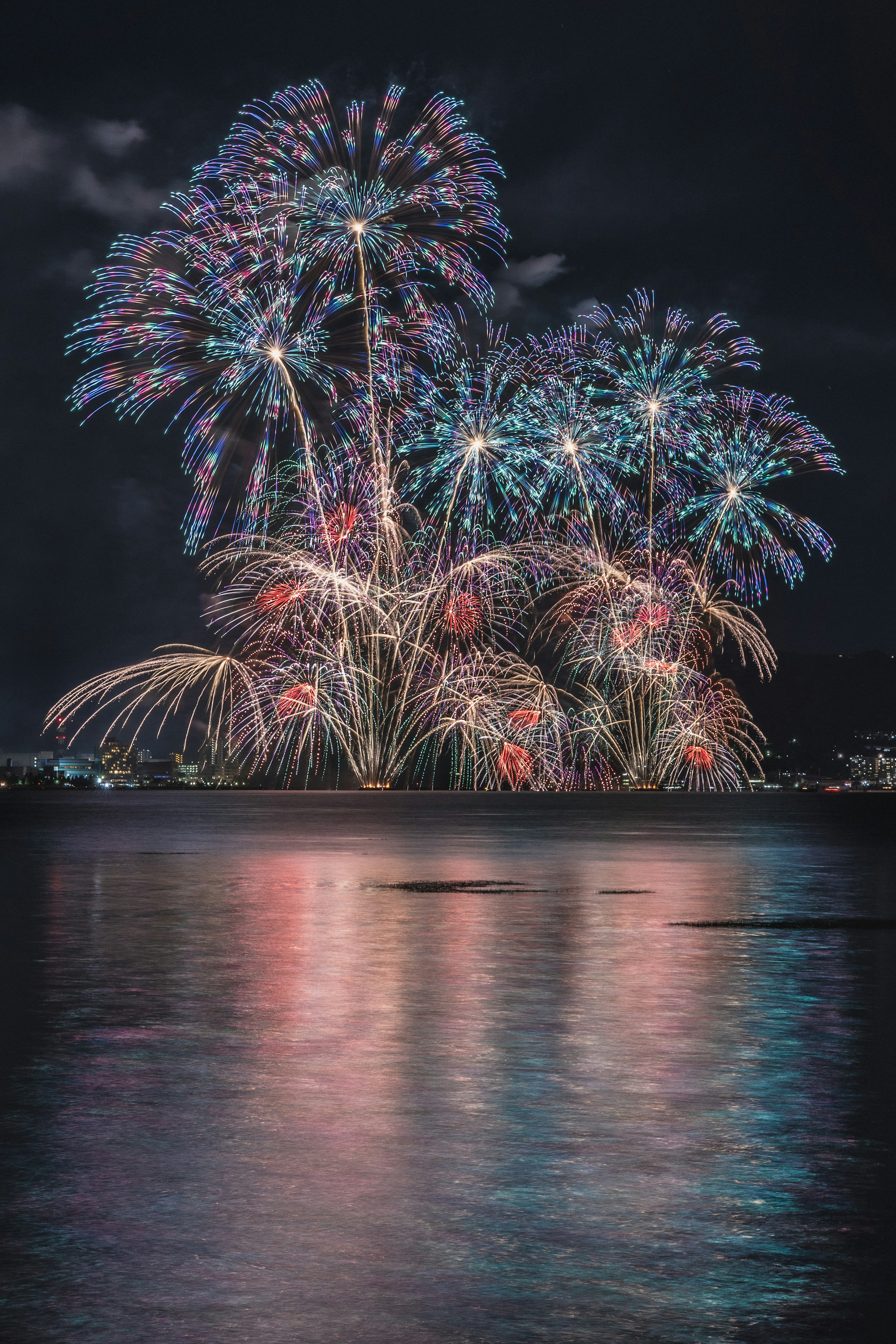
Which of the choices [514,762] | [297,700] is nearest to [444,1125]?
[297,700]

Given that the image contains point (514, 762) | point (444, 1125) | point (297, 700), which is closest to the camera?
point (444, 1125)

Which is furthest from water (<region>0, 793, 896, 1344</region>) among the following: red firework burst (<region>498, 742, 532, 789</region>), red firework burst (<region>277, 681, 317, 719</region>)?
red firework burst (<region>498, 742, 532, 789</region>)

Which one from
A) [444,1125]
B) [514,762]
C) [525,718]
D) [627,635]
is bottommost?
[444,1125]

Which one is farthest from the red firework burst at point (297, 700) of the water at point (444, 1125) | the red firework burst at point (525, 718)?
the water at point (444, 1125)

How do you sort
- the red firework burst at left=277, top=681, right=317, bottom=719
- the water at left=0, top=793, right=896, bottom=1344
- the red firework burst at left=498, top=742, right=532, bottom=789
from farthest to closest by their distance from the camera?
the red firework burst at left=498, top=742, right=532, bottom=789 → the red firework burst at left=277, top=681, right=317, bottom=719 → the water at left=0, top=793, right=896, bottom=1344

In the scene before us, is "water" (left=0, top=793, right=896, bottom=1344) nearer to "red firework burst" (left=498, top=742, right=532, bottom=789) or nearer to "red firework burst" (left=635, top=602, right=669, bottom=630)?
"red firework burst" (left=635, top=602, right=669, bottom=630)

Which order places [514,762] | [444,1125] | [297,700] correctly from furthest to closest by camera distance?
[514,762]
[297,700]
[444,1125]

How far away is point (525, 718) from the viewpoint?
7344 cm

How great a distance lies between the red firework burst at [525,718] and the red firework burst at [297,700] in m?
10.1

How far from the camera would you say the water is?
508 centimetres

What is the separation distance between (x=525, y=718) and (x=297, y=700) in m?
11.5

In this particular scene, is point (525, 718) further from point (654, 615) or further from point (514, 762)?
point (514, 762)

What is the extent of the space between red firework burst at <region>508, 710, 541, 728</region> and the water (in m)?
53.6

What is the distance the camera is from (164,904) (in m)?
19.7
